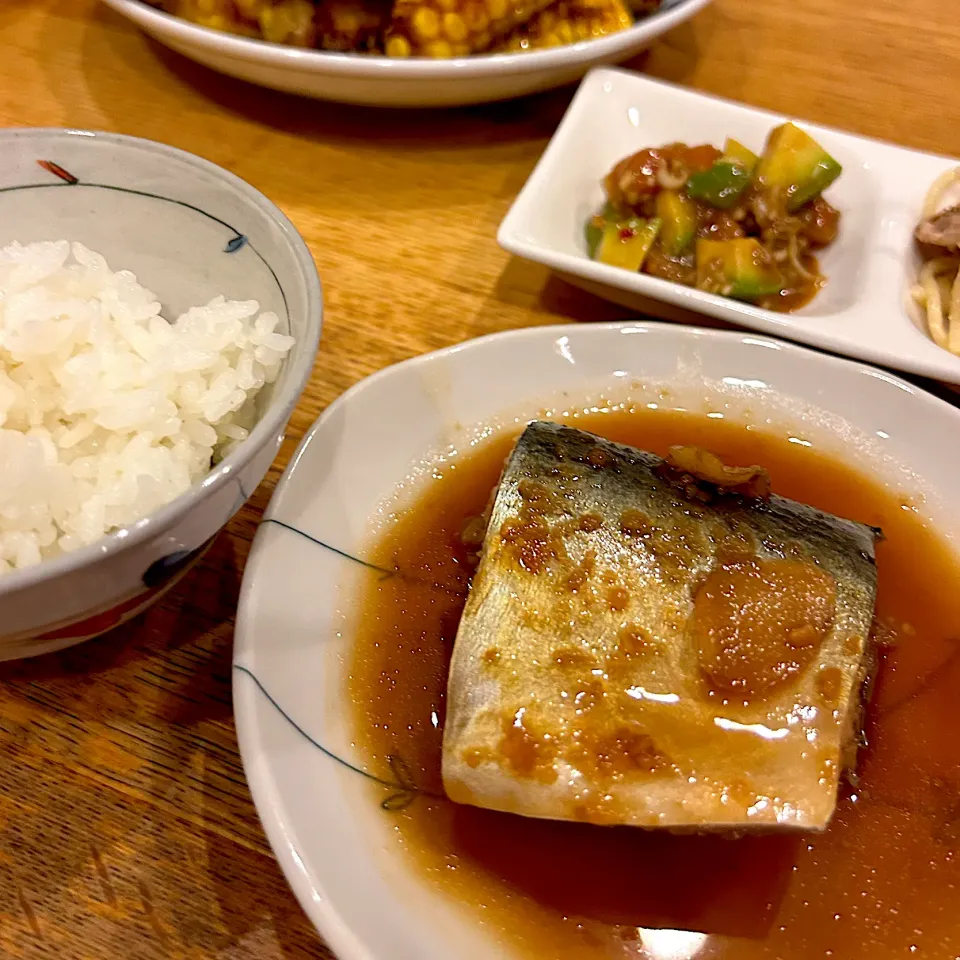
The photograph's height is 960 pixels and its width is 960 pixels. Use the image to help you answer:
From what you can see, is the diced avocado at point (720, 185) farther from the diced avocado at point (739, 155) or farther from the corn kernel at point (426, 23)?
the corn kernel at point (426, 23)

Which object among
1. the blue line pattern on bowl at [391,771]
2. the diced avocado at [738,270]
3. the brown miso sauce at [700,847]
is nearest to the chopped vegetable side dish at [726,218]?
the diced avocado at [738,270]

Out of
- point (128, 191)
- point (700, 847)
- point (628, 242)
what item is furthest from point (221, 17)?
point (700, 847)

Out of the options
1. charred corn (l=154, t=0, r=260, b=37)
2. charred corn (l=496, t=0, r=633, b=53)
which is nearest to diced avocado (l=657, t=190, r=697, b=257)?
charred corn (l=496, t=0, r=633, b=53)

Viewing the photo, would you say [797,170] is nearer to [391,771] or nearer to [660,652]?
[660,652]

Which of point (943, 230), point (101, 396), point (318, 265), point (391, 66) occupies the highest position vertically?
point (391, 66)

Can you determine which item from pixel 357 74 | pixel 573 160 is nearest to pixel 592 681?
pixel 573 160

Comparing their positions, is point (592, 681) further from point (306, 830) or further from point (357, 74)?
point (357, 74)
